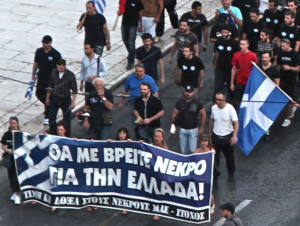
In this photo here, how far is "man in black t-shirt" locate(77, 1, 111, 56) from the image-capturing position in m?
16.2

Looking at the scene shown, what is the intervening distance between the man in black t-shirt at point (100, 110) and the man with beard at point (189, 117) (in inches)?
47.6

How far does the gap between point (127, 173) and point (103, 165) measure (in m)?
0.43

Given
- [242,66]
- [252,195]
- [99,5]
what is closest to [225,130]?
[252,195]

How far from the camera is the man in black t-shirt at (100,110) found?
13.6 m

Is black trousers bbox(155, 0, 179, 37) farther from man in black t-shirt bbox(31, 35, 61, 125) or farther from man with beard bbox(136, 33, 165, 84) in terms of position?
man in black t-shirt bbox(31, 35, 61, 125)

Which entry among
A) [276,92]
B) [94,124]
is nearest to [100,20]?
[94,124]

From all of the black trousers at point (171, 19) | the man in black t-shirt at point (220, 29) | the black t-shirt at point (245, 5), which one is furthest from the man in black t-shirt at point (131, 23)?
the black t-shirt at point (245, 5)

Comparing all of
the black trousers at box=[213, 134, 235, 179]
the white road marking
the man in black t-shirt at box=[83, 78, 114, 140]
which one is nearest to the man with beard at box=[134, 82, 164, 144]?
the man in black t-shirt at box=[83, 78, 114, 140]

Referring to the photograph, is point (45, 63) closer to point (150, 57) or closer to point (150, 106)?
point (150, 57)

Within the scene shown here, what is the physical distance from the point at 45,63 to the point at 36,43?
3969mm

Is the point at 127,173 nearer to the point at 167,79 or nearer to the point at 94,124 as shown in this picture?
the point at 94,124

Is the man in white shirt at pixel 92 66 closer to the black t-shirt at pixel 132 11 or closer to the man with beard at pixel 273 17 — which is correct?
the black t-shirt at pixel 132 11

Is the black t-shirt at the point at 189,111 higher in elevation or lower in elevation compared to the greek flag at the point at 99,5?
lower

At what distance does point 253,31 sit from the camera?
15789mm
